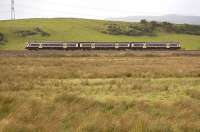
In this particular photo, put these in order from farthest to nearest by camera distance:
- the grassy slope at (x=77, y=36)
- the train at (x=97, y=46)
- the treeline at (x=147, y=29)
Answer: the treeline at (x=147, y=29)
the grassy slope at (x=77, y=36)
the train at (x=97, y=46)

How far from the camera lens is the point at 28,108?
1548 cm

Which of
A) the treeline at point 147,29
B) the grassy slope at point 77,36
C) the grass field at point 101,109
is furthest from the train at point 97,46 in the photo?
the grass field at point 101,109

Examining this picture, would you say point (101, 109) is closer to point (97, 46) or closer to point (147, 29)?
point (97, 46)

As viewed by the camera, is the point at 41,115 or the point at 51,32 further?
the point at 51,32

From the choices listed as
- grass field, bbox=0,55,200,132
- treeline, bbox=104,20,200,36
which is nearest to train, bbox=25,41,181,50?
treeline, bbox=104,20,200,36

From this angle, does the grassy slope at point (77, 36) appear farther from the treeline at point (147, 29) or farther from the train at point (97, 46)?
the train at point (97, 46)

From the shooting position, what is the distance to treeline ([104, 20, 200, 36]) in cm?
10000

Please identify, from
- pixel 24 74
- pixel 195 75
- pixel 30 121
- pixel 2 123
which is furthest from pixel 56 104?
pixel 195 75

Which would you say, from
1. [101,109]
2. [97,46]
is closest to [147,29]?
[97,46]

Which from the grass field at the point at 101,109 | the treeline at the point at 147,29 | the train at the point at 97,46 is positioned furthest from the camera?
the treeline at the point at 147,29

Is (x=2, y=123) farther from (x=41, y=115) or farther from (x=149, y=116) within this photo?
(x=149, y=116)

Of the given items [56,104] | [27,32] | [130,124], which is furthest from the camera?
[27,32]

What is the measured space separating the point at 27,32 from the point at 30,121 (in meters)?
78.9

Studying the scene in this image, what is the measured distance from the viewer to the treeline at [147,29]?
100m
